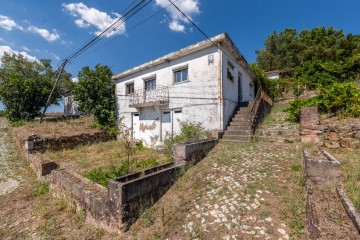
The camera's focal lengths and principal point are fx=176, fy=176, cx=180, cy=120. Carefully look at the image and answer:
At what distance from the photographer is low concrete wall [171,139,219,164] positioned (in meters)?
5.38

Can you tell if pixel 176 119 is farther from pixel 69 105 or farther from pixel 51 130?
pixel 69 105

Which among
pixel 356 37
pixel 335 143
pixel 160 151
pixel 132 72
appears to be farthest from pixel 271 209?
pixel 356 37

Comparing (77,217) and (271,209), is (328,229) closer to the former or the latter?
(271,209)

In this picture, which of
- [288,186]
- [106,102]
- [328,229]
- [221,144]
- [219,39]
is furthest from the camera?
[106,102]

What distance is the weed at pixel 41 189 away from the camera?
5.61m

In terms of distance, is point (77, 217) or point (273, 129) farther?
point (273, 129)

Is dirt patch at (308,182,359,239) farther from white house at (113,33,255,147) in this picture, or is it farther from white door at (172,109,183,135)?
white door at (172,109,183,135)

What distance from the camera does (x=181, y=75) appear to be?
10.1 m

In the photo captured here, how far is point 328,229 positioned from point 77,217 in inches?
192

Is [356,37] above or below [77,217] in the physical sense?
above

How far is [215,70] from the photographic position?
28.2ft

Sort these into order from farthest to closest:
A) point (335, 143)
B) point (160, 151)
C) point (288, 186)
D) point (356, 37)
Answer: point (356, 37)
point (160, 151)
point (335, 143)
point (288, 186)

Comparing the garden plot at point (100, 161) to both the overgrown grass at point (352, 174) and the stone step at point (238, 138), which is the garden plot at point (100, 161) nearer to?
the stone step at point (238, 138)

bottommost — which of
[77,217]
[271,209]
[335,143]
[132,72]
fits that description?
[77,217]
